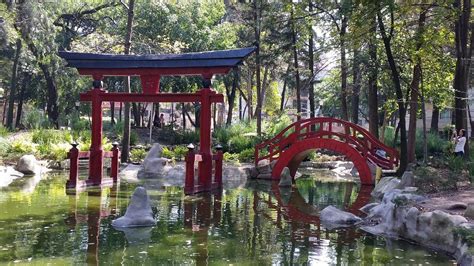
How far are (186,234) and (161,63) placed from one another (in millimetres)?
6807

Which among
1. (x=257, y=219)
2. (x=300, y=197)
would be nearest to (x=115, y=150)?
(x=300, y=197)

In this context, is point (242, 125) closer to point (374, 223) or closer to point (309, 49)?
point (309, 49)

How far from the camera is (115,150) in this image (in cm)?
1667

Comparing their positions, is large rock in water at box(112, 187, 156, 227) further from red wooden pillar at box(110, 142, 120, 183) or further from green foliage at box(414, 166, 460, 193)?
red wooden pillar at box(110, 142, 120, 183)

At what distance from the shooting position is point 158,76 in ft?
50.3

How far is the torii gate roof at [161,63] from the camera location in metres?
14.5

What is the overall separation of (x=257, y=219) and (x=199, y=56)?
5.37 metres

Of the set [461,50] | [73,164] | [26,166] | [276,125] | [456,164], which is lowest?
[26,166]

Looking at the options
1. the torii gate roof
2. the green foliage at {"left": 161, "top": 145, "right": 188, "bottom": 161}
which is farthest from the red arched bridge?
the green foliage at {"left": 161, "top": 145, "right": 188, "bottom": 161}

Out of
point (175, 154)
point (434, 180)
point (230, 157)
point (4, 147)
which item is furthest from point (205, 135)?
point (4, 147)

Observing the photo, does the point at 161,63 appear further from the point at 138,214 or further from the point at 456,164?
the point at 456,164

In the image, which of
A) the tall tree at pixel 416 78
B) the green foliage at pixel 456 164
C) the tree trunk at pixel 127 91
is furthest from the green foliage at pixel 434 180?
the tree trunk at pixel 127 91

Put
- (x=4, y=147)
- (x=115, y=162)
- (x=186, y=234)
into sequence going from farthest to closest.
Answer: (x=4, y=147) < (x=115, y=162) < (x=186, y=234)

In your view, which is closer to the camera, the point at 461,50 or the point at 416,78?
the point at 461,50
